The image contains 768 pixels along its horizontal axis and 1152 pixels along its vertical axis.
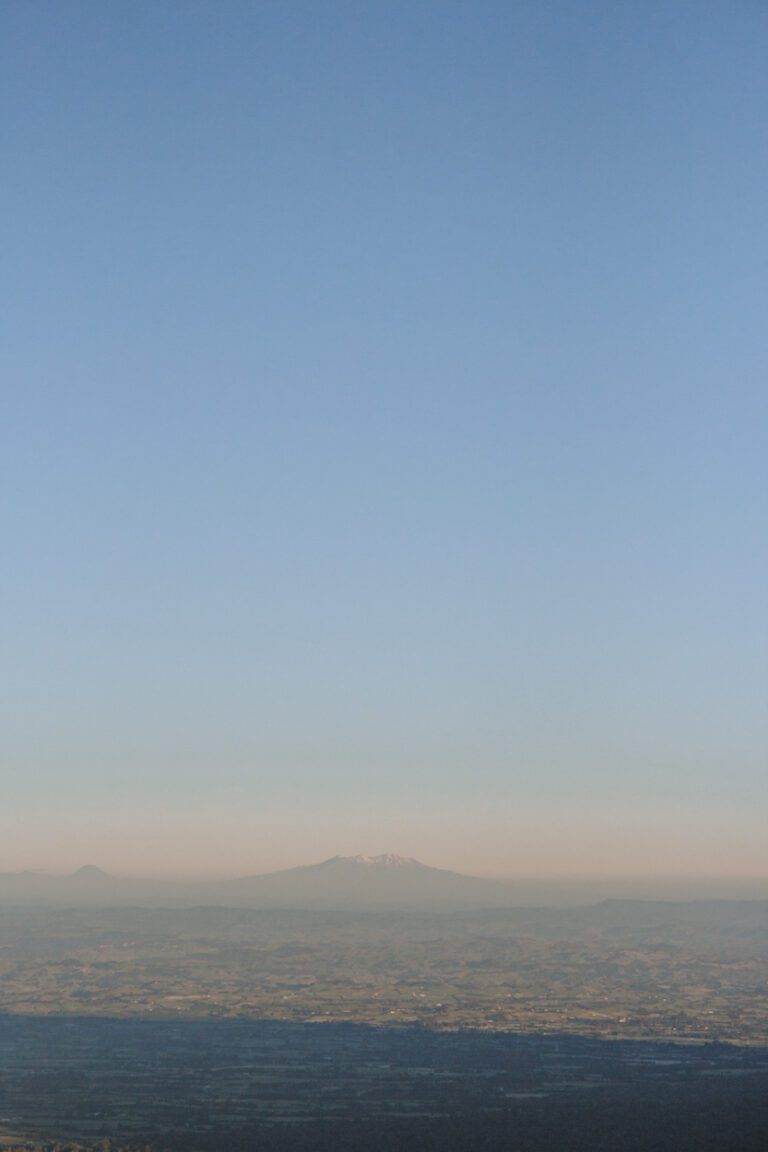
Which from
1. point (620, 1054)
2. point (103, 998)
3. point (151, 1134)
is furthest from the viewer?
point (103, 998)

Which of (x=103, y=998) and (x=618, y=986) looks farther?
(x=618, y=986)

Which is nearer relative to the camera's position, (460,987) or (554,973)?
(460,987)

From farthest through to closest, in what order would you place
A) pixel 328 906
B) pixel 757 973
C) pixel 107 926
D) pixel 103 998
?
pixel 328 906
pixel 107 926
pixel 757 973
pixel 103 998

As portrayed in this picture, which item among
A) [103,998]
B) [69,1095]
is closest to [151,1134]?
[69,1095]

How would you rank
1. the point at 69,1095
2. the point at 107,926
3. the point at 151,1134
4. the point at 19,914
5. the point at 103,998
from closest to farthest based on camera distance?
the point at 151,1134
the point at 69,1095
the point at 103,998
the point at 107,926
the point at 19,914

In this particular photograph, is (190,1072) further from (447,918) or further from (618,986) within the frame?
(447,918)

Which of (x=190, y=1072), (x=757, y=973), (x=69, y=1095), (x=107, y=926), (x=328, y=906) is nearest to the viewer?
(x=69, y=1095)

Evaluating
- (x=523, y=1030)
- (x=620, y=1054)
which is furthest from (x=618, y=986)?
(x=620, y=1054)

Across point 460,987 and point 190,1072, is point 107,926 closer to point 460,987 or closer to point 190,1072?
point 460,987
